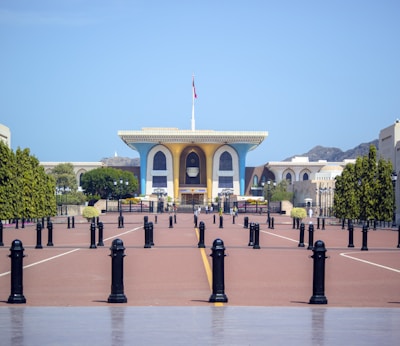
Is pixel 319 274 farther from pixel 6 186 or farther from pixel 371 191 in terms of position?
pixel 371 191

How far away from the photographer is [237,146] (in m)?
124

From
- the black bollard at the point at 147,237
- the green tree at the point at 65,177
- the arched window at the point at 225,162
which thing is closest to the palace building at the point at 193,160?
the arched window at the point at 225,162


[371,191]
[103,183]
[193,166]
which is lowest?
[371,191]

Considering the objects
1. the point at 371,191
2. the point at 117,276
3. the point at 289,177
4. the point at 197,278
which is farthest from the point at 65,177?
the point at 117,276

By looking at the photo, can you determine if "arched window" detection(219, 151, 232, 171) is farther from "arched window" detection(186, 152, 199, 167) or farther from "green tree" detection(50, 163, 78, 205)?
"green tree" detection(50, 163, 78, 205)

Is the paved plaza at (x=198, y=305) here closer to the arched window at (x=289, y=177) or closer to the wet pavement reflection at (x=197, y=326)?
the wet pavement reflection at (x=197, y=326)

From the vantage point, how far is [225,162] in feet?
418

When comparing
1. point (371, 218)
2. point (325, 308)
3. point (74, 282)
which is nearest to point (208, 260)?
point (74, 282)

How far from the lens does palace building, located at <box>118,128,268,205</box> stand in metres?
120

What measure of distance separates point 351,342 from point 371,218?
1712 inches

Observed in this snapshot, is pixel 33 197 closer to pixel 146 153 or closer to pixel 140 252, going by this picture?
pixel 140 252

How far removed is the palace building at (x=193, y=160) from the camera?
392 feet

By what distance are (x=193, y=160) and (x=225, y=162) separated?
7542mm

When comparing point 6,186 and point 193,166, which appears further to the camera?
point 193,166
